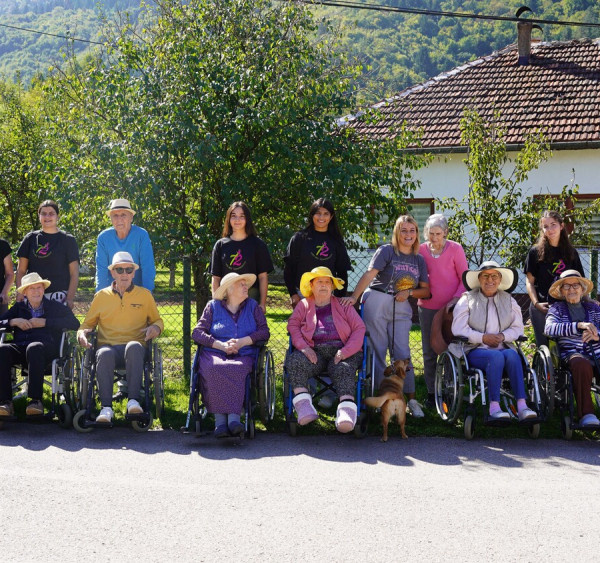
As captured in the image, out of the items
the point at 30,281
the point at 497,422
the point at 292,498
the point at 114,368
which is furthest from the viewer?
the point at 30,281

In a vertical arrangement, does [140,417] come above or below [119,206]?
below

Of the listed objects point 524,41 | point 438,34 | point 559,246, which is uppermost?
point 438,34

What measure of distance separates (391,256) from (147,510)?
11.1 feet

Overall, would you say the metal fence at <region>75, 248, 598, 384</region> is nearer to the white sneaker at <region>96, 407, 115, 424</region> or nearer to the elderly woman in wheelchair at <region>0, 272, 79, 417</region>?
the elderly woman in wheelchair at <region>0, 272, 79, 417</region>

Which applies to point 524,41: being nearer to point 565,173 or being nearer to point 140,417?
point 565,173

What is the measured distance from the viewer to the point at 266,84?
8.24 metres

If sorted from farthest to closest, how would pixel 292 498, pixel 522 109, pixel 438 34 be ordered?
pixel 438 34, pixel 522 109, pixel 292 498

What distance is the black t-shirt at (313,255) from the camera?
7273mm

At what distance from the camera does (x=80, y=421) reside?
6.51 meters

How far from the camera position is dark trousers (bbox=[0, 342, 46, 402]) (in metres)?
6.62

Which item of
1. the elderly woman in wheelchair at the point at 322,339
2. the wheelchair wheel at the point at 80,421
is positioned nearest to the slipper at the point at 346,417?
the elderly woman in wheelchair at the point at 322,339

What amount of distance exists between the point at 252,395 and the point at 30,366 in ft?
6.15

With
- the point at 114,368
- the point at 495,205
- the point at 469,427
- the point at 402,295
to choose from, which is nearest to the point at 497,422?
the point at 469,427

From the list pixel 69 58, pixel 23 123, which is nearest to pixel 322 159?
pixel 69 58
